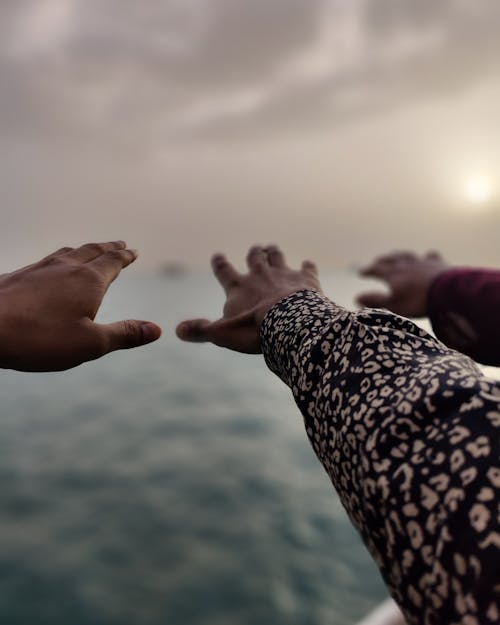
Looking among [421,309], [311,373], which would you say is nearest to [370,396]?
[311,373]

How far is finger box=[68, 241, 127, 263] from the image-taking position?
4.90 feet

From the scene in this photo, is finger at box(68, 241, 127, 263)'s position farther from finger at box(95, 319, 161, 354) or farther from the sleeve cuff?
the sleeve cuff

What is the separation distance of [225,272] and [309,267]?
1.15 feet

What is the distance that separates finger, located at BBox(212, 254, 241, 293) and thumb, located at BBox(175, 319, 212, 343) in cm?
27

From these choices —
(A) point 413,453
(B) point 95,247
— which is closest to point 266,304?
(B) point 95,247

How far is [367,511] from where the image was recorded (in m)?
0.81

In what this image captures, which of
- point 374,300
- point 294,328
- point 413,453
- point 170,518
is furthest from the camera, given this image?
point 170,518

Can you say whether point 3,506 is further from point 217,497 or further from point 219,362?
point 219,362

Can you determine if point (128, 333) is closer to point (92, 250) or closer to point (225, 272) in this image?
point (92, 250)

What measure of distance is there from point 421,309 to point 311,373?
176 cm

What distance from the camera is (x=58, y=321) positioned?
4.22ft

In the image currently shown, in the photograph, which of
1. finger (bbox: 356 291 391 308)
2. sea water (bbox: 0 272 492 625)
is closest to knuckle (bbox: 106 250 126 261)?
finger (bbox: 356 291 391 308)

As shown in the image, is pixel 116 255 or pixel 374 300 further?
pixel 374 300

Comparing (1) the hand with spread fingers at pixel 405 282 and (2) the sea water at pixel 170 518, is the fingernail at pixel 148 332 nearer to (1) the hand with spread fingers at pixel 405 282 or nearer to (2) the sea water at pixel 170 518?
(1) the hand with spread fingers at pixel 405 282
